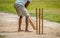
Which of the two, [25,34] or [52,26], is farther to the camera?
[52,26]

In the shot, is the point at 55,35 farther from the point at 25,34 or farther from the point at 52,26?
the point at 52,26

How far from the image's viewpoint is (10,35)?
11.3 meters

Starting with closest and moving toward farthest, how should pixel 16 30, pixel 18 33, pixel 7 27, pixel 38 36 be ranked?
pixel 38 36
pixel 18 33
pixel 16 30
pixel 7 27

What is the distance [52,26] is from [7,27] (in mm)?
1866

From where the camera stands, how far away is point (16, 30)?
12.6 meters

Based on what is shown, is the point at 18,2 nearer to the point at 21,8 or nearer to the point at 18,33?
the point at 21,8

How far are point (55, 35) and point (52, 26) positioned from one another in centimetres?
237

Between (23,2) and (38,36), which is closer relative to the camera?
(38,36)

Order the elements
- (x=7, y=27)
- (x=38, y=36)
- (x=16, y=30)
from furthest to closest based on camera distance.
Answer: (x=7, y=27) → (x=16, y=30) → (x=38, y=36)

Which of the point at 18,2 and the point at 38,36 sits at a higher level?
the point at 18,2

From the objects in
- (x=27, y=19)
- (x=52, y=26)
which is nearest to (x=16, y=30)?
(x=27, y=19)

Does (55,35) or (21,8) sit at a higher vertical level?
(21,8)

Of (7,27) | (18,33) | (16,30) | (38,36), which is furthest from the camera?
(7,27)

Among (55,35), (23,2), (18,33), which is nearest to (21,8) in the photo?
(23,2)
